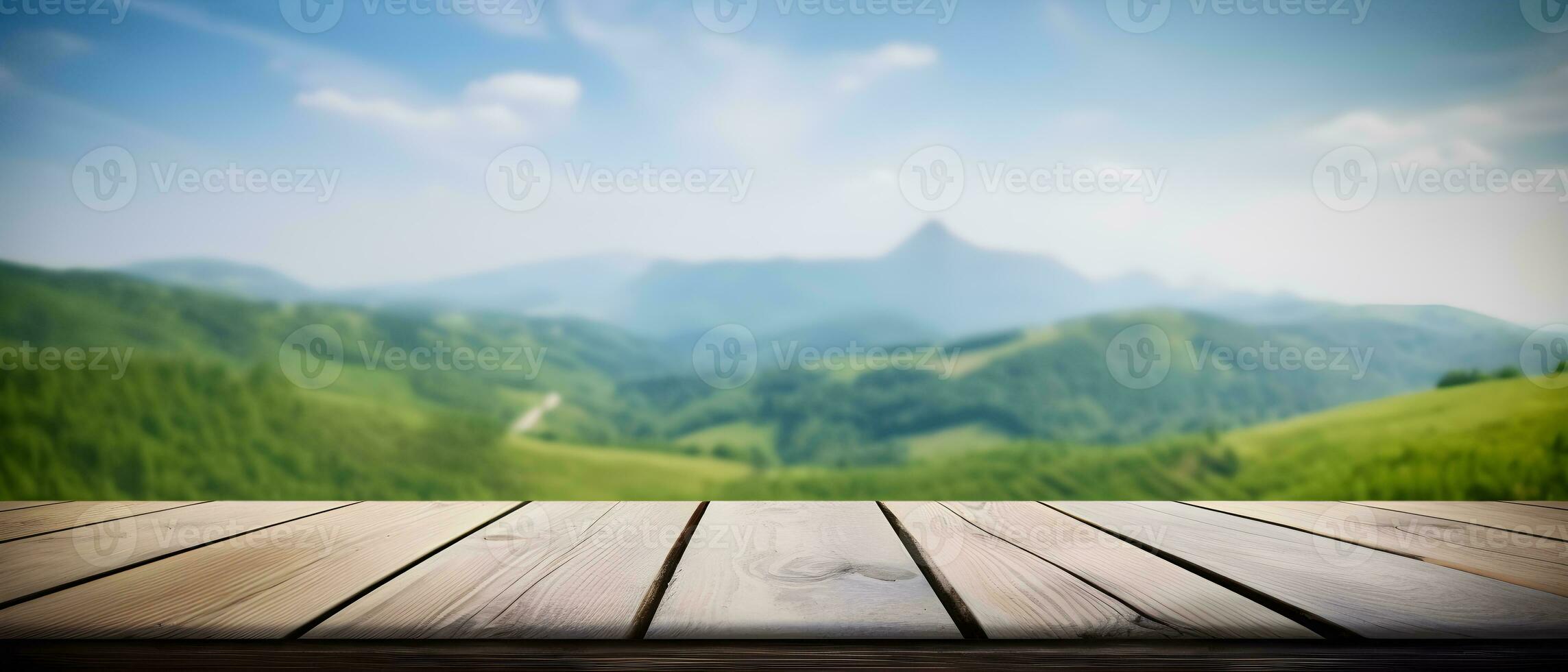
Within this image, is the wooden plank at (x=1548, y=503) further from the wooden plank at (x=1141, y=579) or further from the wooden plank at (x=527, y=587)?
the wooden plank at (x=527, y=587)

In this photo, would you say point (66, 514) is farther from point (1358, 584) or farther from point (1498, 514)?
point (1498, 514)

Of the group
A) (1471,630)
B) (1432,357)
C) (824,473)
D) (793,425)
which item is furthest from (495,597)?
(1432,357)

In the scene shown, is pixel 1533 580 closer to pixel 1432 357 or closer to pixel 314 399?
pixel 1432 357

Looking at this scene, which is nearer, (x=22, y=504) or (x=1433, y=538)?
(x=1433, y=538)

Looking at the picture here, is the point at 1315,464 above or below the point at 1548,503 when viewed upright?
below

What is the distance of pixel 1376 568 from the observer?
0.88 metres

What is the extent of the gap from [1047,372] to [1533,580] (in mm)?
4825

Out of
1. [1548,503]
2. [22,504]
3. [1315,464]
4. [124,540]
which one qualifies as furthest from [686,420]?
[1548,503]

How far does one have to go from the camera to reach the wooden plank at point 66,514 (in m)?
1.10

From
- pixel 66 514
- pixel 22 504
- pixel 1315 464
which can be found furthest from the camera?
pixel 1315 464

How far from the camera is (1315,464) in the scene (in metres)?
4.31

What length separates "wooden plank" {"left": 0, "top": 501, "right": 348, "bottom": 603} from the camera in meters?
0.84

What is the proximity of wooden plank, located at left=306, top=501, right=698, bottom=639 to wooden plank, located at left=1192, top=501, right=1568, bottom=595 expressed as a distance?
982mm

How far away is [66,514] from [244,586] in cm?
76
